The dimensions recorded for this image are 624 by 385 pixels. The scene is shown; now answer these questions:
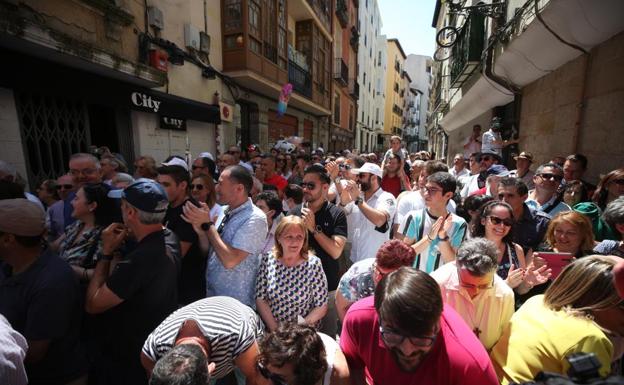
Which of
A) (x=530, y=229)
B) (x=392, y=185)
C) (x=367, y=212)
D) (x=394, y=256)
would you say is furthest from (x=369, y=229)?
(x=392, y=185)

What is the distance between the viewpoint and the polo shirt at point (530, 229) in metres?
2.71

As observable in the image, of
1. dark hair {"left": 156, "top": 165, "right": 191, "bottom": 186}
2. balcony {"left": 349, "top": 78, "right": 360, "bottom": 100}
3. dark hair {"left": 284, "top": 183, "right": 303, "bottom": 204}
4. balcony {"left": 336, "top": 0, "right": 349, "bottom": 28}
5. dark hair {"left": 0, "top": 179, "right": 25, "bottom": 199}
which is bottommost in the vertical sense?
dark hair {"left": 284, "top": 183, "right": 303, "bottom": 204}

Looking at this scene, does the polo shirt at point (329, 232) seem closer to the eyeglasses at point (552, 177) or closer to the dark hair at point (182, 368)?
the dark hair at point (182, 368)

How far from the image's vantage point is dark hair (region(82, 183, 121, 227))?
2.23 meters

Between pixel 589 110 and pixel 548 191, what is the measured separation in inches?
91.3

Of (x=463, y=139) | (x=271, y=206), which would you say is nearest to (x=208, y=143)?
(x=271, y=206)

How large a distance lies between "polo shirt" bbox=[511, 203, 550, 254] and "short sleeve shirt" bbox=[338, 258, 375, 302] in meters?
1.62

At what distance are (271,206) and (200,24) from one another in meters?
7.30

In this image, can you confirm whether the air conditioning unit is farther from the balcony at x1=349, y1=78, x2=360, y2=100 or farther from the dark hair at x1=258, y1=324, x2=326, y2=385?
the balcony at x1=349, y1=78, x2=360, y2=100

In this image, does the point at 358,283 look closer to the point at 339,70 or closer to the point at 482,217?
the point at 482,217

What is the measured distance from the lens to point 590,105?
14.2 feet

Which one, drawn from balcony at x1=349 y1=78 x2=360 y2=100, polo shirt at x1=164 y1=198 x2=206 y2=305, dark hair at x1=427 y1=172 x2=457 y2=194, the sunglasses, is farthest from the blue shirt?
balcony at x1=349 y1=78 x2=360 y2=100

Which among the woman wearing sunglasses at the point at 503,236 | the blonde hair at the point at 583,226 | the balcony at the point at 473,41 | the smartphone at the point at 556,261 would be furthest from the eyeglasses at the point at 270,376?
the balcony at the point at 473,41

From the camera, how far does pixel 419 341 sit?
118 centimetres
